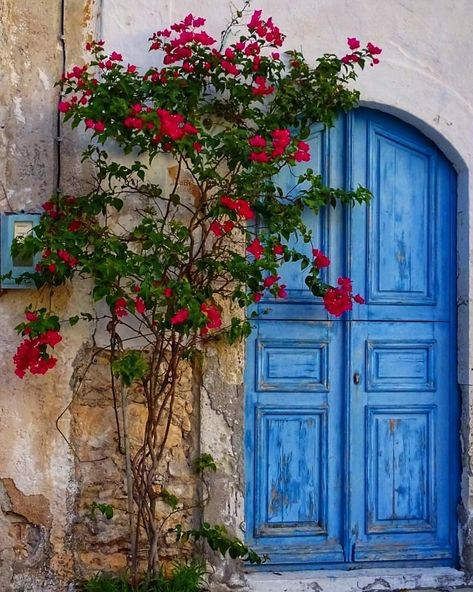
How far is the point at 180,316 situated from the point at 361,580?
1704 millimetres

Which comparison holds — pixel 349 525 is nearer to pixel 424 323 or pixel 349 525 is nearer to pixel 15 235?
pixel 424 323

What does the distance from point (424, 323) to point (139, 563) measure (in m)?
1.85

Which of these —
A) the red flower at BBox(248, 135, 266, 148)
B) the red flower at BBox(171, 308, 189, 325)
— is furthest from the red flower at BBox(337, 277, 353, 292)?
the red flower at BBox(171, 308, 189, 325)

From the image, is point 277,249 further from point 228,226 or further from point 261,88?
point 261,88

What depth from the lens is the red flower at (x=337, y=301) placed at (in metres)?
4.25

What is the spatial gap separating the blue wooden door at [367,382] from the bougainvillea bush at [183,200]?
8.6 inches

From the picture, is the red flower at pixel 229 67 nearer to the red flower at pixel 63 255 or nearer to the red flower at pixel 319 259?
the red flower at pixel 319 259

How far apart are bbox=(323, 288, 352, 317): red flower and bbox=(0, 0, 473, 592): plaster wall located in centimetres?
48

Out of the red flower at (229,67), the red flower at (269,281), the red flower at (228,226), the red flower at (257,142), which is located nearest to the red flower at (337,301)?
the red flower at (269,281)

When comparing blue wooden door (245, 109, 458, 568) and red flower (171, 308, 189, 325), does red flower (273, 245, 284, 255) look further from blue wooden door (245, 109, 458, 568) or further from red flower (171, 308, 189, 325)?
red flower (171, 308, 189, 325)

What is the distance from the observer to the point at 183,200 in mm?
4359

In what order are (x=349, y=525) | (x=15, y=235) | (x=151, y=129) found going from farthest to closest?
(x=349, y=525) < (x=15, y=235) < (x=151, y=129)

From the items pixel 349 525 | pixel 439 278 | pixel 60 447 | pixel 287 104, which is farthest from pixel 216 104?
pixel 349 525

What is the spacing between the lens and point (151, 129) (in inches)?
150
